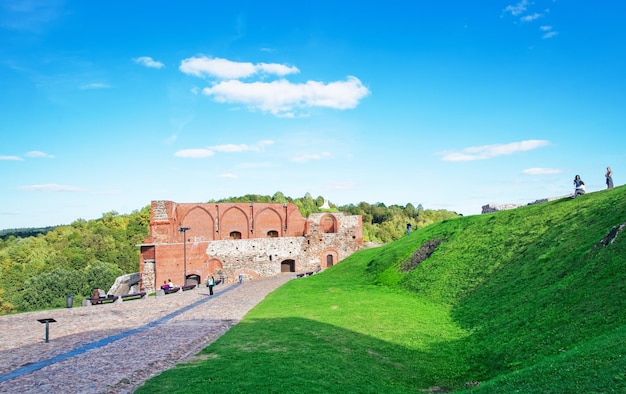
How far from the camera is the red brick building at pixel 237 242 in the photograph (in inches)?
1410

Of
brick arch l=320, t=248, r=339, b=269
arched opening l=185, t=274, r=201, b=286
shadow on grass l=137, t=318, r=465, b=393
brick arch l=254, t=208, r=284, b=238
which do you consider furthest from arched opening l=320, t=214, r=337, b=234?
shadow on grass l=137, t=318, r=465, b=393

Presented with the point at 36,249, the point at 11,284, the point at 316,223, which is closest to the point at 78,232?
the point at 36,249

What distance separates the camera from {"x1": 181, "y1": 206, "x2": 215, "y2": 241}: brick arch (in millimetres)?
41188

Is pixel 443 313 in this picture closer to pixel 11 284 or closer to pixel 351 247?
pixel 351 247

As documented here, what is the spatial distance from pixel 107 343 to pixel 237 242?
2560 cm

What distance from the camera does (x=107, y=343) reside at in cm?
1266

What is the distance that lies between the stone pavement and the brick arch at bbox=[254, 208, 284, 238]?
73.0 feet

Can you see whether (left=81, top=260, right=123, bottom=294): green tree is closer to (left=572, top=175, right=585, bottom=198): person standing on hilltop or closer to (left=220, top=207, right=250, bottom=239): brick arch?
(left=220, top=207, right=250, bottom=239): brick arch

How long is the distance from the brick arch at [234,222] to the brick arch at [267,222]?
103 cm

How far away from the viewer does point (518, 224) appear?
19.3 meters

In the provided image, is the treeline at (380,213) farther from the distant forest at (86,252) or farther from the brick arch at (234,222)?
the brick arch at (234,222)

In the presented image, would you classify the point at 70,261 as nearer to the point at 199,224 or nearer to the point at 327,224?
the point at 199,224

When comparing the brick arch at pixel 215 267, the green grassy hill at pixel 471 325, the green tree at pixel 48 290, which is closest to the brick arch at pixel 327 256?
the brick arch at pixel 215 267

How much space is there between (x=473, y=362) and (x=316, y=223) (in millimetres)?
30372
